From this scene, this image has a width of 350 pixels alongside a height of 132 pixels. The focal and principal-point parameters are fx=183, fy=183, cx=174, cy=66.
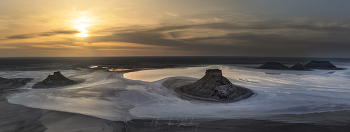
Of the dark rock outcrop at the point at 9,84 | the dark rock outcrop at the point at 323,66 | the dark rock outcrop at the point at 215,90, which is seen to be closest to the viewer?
the dark rock outcrop at the point at 215,90

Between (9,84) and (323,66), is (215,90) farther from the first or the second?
(323,66)

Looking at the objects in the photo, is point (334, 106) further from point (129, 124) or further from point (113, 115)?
point (113, 115)

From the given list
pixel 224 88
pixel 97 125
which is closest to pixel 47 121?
pixel 97 125

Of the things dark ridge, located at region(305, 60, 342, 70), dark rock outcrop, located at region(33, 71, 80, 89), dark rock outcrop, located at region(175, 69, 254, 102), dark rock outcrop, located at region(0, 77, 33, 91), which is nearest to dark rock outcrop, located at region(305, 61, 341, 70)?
dark ridge, located at region(305, 60, 342, 70)

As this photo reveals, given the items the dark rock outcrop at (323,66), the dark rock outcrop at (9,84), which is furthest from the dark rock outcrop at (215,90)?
the dark rock outcrop at (323,66)

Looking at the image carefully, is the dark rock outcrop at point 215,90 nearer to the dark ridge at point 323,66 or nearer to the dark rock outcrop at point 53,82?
the dark rock outcrop at point 53,82

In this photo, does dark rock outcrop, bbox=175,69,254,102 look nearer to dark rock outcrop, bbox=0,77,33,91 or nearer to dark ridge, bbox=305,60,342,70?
dark rock outcrop, bbox=0,77,33,91

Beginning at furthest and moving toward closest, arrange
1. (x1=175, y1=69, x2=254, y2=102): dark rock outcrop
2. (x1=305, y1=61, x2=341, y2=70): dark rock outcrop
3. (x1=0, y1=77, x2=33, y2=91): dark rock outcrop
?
(x1=305, y1=61, x2=341, y2=70): dark rock outcrop, (x1=0, y1=77, x2=33, y2=91): dark rock outcrop, (x1=175, y1=69, x2=254, y2=102): dark rock outcrop

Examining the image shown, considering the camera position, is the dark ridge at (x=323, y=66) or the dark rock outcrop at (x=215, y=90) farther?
the dark ridge at (x=323, y=66)

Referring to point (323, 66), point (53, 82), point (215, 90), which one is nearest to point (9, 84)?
point (53, 82)
